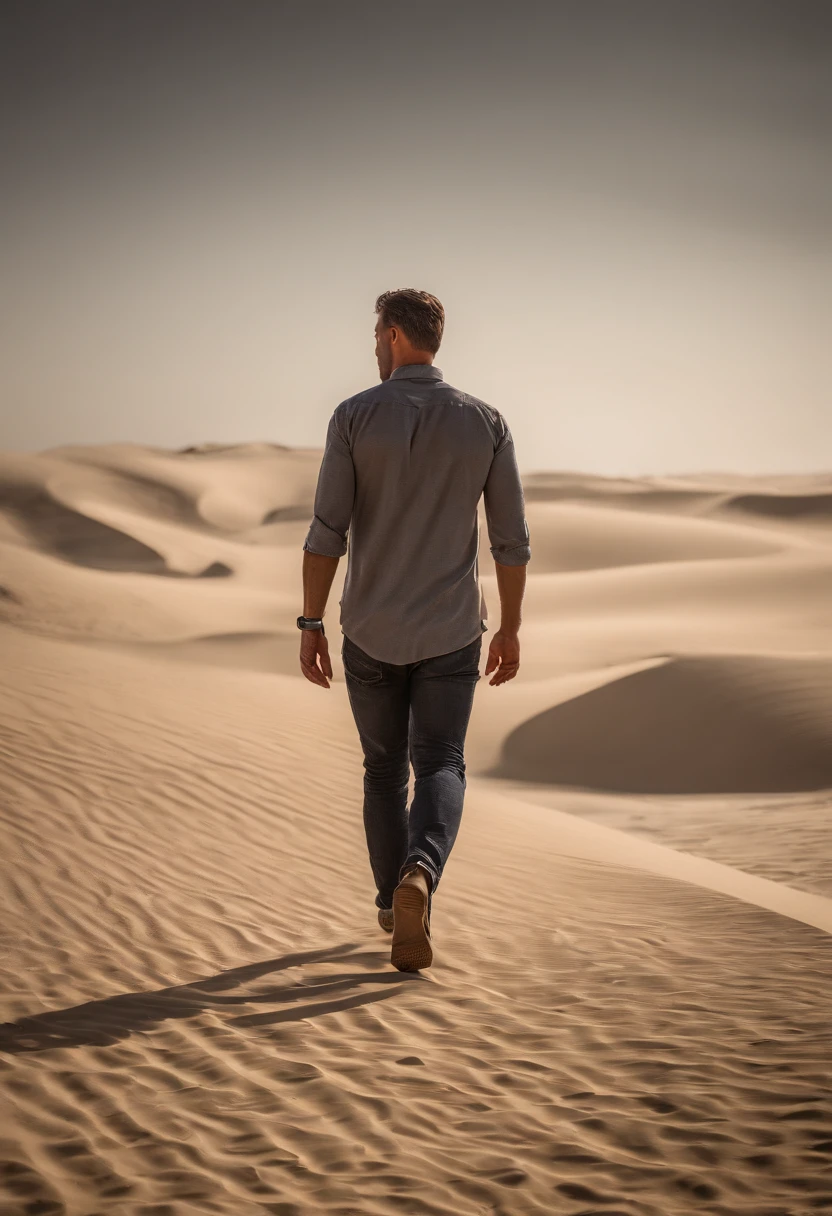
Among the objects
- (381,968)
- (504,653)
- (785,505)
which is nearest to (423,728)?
(504,653)

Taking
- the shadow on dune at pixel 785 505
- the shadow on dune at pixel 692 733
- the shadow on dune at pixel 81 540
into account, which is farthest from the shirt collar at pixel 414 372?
the shadow on dune at pixel 785 505

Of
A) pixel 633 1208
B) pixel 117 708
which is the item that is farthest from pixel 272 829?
pixel 633 1208

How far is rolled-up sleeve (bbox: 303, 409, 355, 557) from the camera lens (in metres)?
3.52

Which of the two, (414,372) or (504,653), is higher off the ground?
(414,372)

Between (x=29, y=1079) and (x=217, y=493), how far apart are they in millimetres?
50481

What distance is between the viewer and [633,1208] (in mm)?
2291

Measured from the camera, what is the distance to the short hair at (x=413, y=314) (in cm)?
359

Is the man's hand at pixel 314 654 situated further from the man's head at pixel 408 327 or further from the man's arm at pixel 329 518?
the man's head at pixel 408 327

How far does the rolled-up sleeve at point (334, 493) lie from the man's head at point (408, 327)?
1.03 feet

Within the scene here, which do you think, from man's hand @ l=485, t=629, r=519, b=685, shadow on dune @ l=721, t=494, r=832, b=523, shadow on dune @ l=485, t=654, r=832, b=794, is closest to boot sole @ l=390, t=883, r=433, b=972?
man's hand @ l=485, t=629, r=519, b=685

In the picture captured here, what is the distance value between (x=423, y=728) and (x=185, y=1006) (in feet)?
4.03

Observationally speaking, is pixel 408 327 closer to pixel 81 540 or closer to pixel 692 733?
pixel 692 733

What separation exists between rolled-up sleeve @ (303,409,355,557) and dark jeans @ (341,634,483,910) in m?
0.38

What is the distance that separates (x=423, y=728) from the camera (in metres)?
3.60
